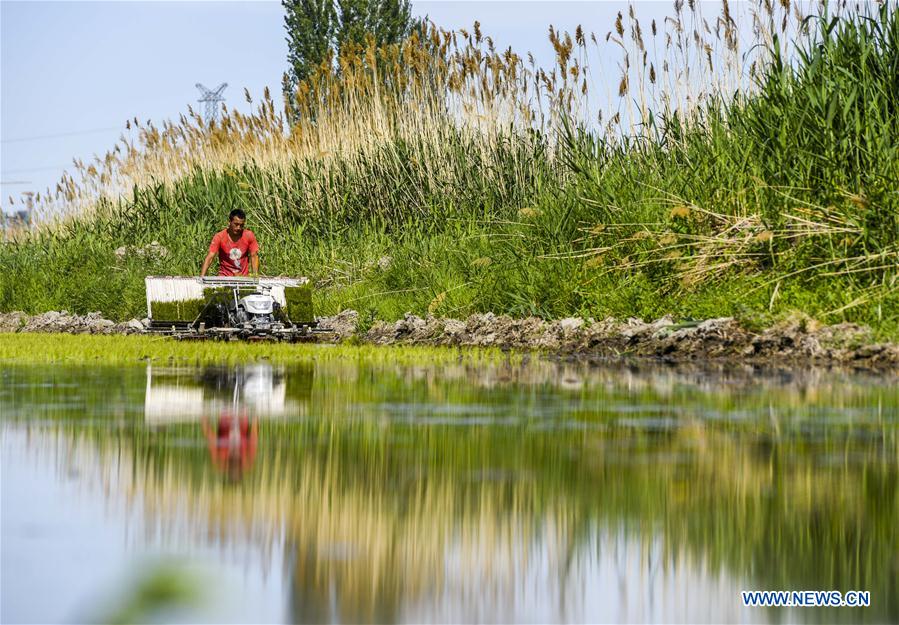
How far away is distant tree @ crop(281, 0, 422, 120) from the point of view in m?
68.7

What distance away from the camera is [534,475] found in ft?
21.9

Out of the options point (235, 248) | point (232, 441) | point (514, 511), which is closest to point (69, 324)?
point (235, 248)

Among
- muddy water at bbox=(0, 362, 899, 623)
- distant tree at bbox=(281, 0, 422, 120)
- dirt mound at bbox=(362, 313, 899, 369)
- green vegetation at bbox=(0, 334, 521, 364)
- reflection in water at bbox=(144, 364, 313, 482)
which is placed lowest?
muddy water at bbox=(0, 362, 899, 623)

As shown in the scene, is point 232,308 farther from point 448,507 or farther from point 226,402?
point 448,507

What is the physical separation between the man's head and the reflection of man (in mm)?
11594

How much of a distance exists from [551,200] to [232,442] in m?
12.4

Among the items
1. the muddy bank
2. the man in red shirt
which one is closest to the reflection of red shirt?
the muddy bank

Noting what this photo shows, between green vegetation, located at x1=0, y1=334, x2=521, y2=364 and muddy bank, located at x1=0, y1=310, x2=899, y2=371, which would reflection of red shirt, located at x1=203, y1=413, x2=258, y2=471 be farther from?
muddy bank, located at x1=0, y1=310, x2=899, y2=371

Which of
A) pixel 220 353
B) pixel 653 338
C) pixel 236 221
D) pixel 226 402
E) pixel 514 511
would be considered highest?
pixel 236 221

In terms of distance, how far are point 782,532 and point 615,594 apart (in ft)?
3.88

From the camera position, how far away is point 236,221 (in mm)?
21047

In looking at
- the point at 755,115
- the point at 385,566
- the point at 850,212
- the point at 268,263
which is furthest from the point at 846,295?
the point at 268,263

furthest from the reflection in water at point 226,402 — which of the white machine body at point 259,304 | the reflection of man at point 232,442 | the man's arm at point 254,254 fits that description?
the man's arm at point 254,254

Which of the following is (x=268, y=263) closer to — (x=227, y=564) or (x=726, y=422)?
(x=726, y=422)
